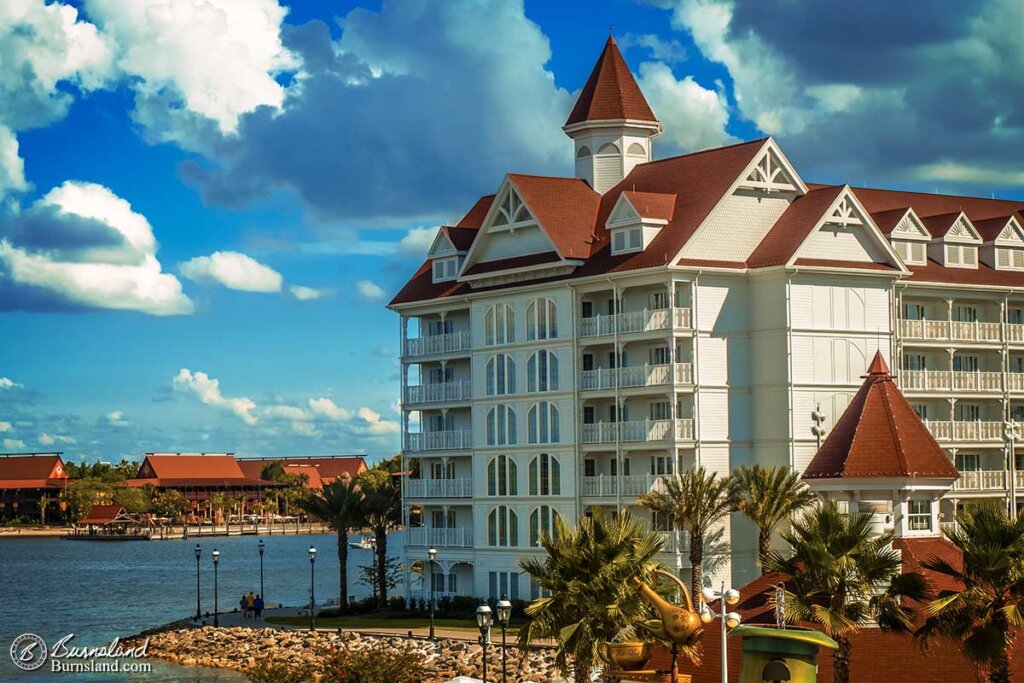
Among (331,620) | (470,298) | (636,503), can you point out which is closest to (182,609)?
(331,620)

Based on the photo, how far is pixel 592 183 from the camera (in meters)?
78.9

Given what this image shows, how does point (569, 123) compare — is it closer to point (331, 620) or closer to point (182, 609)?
point (331, 620)

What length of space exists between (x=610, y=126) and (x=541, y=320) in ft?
34.2

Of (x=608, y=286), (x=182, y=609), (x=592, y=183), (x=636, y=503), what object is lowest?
(x=182, y=609)

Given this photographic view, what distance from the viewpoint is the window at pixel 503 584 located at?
242 feet

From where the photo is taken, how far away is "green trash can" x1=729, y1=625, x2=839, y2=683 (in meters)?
35.0

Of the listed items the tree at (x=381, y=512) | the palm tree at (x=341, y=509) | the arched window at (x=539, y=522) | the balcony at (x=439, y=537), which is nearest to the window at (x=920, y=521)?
the arched window at (x=539, y=522)

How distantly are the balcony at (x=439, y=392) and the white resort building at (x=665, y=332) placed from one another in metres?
0.10

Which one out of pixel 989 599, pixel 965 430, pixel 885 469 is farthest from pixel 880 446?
pixel 965 430

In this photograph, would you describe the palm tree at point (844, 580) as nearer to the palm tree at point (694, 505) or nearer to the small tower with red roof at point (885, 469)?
the small tower with red roof at point (885, 469)

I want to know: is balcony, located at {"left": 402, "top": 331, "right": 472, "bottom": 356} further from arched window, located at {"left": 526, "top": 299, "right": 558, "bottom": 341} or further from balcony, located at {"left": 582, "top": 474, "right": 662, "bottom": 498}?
balcony, located at {"left": 582, "top": 474, "right": 662, "bottom": 498}

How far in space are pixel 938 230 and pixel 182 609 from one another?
53320 millimetres

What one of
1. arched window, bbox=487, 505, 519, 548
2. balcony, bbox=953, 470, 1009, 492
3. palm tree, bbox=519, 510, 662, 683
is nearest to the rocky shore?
arched window, bbox=487, 505, 519, 548

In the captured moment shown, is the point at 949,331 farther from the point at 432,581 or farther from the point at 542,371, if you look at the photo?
the point at 432,581
